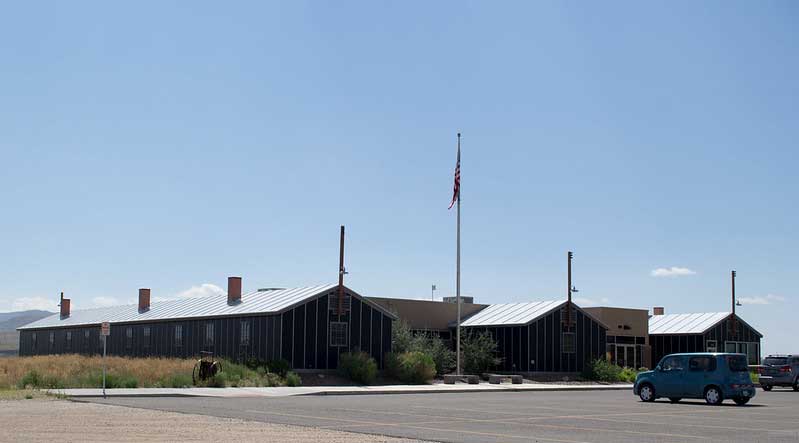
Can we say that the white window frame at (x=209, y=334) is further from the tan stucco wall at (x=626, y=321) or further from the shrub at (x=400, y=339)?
the tan stucco wall at (x=626, y=321)

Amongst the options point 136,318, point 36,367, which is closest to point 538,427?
point 36,367

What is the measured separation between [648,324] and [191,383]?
3933 centimetres

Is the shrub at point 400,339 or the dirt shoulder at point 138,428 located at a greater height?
the shrub at point 400,339

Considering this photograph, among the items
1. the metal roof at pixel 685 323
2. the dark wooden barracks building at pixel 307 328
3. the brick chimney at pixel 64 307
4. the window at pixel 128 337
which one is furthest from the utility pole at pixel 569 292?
the brick chimney at pixel 64 307

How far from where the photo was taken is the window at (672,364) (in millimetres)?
29859

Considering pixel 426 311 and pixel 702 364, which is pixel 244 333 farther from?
pixel 702 364

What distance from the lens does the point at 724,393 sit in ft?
94.3

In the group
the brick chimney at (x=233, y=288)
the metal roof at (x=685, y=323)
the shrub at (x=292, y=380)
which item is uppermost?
the brick chimney at (x=233, y=288)

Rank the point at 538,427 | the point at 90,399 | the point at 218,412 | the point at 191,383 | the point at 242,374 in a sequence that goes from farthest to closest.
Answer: the point at 242,374 → the point at 191,383 → the point at 90,399 → the point at 218,412 → the point at 538,427

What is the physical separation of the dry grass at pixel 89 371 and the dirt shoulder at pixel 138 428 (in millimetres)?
11970

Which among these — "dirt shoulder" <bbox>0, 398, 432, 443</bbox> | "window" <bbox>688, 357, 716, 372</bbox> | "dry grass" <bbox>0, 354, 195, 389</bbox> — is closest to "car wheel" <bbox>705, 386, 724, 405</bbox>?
"window" <bbox>688, 357, 716, 372</bbox>

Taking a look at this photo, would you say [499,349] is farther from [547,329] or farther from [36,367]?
[36,367]

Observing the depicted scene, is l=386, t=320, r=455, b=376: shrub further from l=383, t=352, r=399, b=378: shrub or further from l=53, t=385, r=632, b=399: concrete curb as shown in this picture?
l=53, t=385, r=632, b=399: concrete curb

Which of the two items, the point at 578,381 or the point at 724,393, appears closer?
the point at 724,393
